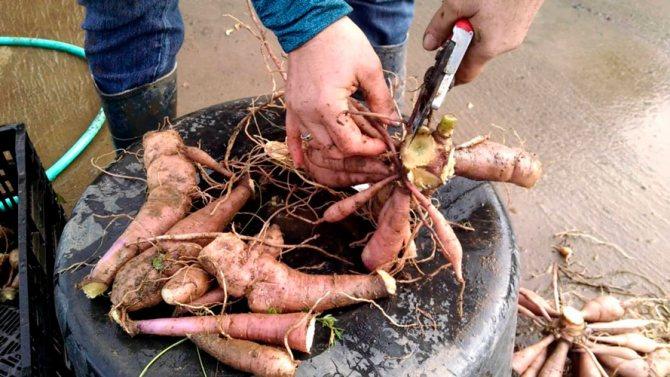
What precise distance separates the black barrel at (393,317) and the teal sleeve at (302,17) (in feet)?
1.83

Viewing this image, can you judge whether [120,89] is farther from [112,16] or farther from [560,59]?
[560,59]

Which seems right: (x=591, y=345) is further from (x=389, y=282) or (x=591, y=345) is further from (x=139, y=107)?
(x=139, y=107)

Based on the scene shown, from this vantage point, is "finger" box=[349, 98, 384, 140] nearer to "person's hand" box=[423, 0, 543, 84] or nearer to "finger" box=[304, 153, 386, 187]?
"finger" box=[304, 153, 386, 187]

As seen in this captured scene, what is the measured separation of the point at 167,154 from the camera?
1.40 m

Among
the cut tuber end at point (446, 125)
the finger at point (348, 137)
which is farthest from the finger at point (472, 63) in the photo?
the finger at point (348, 137)

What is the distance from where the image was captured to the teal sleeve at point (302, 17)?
3.47ft

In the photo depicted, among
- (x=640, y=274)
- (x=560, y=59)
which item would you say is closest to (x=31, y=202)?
(x=640, y=274)

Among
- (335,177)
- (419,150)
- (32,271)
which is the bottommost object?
(32,271)

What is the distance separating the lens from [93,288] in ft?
3.76

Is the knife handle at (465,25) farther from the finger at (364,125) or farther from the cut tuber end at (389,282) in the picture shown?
the cut tuber end at (389,282)

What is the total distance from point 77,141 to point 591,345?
2280mm

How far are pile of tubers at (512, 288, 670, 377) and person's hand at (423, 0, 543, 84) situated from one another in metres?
0.99

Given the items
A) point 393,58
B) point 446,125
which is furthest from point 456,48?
point 393,58

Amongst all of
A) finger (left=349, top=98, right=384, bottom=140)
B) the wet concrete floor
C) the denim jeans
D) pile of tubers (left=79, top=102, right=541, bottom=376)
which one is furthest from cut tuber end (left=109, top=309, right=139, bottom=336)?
the wet concrete floor
